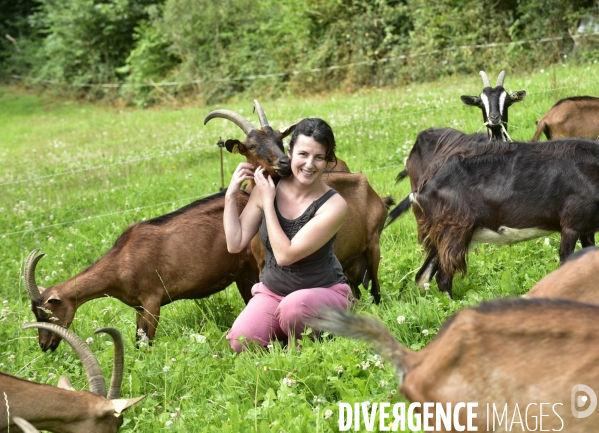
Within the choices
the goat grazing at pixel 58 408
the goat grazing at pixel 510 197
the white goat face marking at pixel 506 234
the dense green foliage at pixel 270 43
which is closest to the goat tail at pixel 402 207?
the goat grazing at pixel 510 197

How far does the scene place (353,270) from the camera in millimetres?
6301

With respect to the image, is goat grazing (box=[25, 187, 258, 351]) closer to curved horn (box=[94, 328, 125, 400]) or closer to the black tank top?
the black tank top

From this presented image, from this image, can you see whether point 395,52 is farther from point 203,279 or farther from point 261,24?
point 203,279

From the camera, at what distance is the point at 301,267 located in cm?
493

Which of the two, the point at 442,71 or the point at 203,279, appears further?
the point at 442,71

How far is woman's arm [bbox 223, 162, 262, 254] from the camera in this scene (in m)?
4.94

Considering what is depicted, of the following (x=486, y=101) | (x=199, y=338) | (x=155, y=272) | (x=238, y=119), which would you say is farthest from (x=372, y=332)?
(x=486, y=101)

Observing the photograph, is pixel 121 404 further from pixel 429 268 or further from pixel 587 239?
pixel 587 239

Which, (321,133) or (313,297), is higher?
(321,133)

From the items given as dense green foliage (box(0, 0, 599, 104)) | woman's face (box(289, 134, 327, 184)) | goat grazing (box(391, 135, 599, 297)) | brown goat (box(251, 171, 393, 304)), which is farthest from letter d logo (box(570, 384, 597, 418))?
dense green foliage (box(0, 0, 599, 104))

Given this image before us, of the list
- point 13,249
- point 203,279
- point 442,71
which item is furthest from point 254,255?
Answer: point 442,71

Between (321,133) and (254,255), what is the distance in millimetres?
1493

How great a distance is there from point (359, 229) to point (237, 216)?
4.69ft

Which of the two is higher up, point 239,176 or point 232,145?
point 232,145
